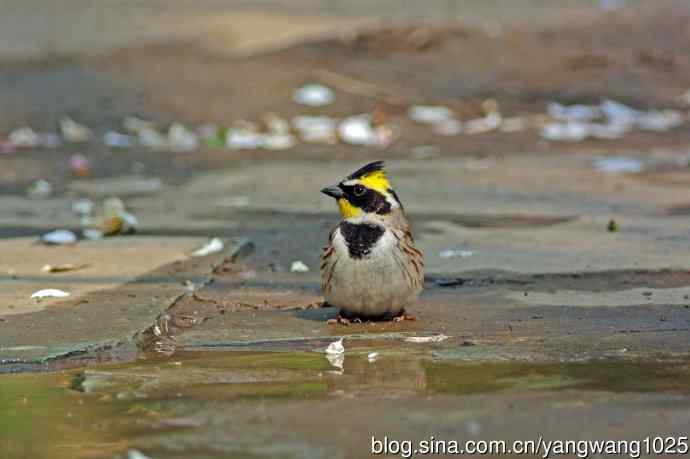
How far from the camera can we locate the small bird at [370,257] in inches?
296

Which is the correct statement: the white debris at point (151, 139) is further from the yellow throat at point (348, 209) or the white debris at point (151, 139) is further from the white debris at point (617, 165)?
the yellow throat at point (348, 209)

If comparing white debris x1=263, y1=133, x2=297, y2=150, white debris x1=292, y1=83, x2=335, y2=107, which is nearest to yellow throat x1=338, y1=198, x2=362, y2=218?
white debris x1=263, y1=133, x2=297, y2=150

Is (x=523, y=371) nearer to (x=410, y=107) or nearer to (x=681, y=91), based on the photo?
(x=410, y=107)

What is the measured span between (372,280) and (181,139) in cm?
733

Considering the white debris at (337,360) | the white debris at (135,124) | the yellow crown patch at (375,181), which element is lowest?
the white debris at (337,360)

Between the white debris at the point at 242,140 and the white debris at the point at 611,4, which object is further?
the white debris at the point at 611,4

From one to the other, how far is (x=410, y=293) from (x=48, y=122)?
315 inches

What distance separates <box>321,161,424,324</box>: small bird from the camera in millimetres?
7527

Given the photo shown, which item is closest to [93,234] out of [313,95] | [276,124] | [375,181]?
[375,181]

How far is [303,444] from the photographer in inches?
205

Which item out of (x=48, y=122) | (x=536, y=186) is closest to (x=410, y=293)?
(x=536, y=186)

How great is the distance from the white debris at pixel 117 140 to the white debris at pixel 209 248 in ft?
15.9

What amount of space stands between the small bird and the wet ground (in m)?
0.15

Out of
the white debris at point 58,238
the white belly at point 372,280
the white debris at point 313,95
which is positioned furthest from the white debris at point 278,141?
the white belly at point 372,280
